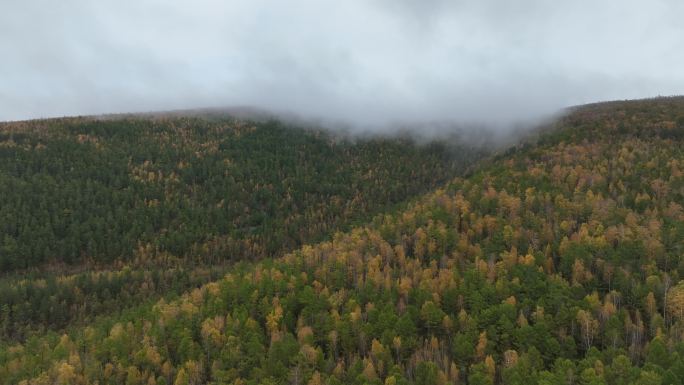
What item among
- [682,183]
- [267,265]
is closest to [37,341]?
[267,265]

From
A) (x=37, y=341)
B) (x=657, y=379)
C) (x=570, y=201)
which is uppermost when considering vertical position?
(x=570, y=201)

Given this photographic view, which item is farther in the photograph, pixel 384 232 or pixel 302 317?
pixel 384 232

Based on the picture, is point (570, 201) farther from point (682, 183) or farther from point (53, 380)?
point (53, 380)

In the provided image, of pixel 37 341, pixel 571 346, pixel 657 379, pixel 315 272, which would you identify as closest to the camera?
pixel 657 379

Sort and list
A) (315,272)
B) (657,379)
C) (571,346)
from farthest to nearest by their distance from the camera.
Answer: (315,272) < (571,346) < (657,379)

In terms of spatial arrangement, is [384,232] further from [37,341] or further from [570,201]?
[37,341]

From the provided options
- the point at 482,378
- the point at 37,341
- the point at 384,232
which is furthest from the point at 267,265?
the point at 482,378

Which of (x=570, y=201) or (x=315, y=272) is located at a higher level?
(x=570, y=201)
